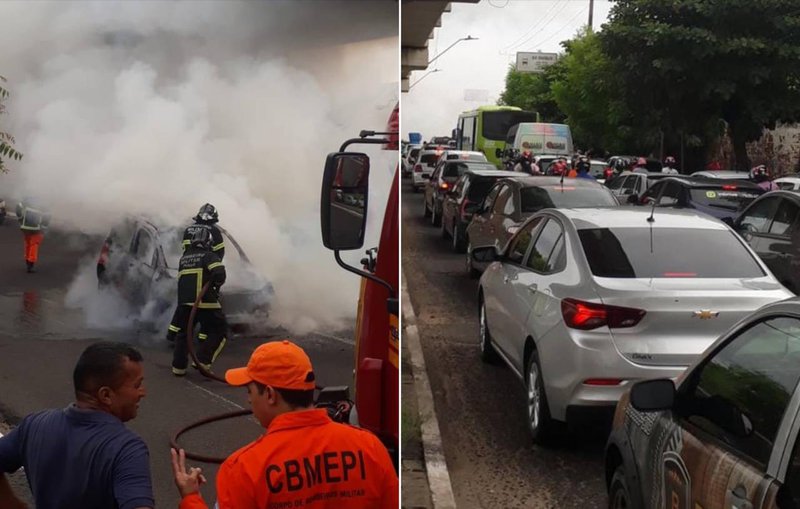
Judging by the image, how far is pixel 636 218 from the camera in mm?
4645

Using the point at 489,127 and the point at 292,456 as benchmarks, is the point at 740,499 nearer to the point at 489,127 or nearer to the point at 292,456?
the point at 292,456

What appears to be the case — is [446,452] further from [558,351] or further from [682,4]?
[682,4]

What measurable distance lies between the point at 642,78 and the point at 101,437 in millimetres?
3365

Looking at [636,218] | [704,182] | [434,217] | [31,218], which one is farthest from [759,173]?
[434,217]

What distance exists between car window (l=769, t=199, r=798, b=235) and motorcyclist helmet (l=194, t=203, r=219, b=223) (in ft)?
9.84

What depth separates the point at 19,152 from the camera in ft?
7.30

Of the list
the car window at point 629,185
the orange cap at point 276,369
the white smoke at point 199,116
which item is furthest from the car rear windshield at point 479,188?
the orange cap at point 276,369

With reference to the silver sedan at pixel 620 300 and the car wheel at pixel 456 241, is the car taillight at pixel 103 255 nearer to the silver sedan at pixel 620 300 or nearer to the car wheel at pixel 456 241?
the silver sedan at pixel 620 300

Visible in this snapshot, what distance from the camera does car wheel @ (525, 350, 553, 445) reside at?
4.89 m

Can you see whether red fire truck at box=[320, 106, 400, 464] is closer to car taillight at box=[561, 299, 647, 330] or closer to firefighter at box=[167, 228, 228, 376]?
firefighter at box=[167, 228, 228, 376]

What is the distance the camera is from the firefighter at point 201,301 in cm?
225

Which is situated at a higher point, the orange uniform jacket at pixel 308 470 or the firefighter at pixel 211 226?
the firefighter at pixel 211 226

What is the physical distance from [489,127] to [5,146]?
464cm

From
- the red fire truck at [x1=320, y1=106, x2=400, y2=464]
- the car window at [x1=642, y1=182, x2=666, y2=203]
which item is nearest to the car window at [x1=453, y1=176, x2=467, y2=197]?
the car window at [x1=642, y1=182, x2=666, y2=203]
